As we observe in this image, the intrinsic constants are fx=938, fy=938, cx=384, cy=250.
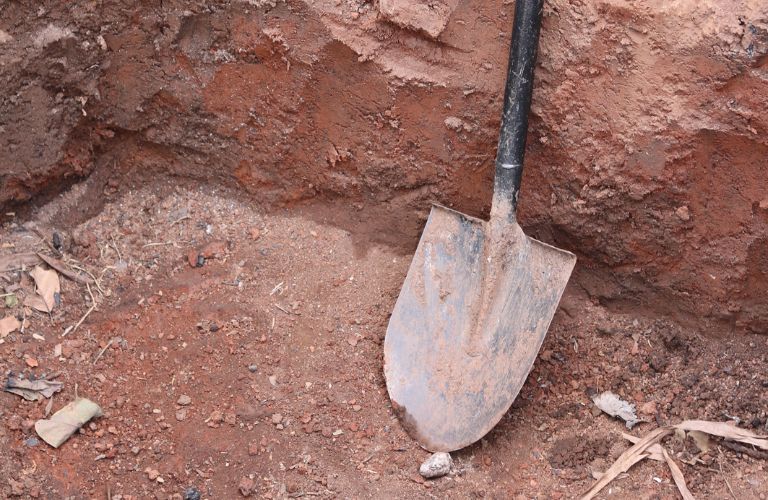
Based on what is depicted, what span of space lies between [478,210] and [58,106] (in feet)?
4.95

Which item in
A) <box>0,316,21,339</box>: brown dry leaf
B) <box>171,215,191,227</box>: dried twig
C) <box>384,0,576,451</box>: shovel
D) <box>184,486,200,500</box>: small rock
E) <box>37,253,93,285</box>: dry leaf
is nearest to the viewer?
<box>184,486,200,500</box>: small rock

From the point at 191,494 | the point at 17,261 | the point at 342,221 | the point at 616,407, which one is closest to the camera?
the point at 191,494

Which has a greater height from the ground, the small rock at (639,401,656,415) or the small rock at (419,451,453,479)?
the small rock at (639,401,656,415)

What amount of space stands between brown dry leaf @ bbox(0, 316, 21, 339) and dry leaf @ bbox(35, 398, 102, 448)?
375mm

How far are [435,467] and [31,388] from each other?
1277 mm

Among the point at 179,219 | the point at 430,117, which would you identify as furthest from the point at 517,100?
the point at 179,219

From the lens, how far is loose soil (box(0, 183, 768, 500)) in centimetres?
281

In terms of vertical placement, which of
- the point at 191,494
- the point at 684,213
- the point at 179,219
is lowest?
the point at 191,494

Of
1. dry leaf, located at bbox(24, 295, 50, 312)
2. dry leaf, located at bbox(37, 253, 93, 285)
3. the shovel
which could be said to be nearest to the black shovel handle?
the shovel

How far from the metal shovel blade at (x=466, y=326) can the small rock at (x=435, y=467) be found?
55 millimetres

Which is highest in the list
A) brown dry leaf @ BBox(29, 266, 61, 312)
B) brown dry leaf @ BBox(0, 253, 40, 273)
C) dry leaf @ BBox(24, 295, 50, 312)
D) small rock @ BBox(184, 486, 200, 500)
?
brown dry leaf @ BBox(0, 253, 40, 273)

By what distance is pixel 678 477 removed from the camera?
282cm

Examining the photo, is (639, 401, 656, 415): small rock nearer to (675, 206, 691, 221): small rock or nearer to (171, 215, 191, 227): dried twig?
(675, 206, 691, 221): small rock

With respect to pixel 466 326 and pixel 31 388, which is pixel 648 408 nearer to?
pixel 466 326
